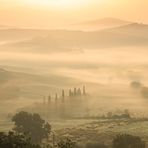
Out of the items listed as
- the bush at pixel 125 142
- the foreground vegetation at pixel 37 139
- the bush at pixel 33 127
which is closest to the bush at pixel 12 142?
the foreground vegetation at pixel 37 139

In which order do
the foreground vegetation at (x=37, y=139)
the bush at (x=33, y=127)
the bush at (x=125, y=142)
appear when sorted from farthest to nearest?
the bush at (x=33, y=127)
the bush at (x=125, y=142)
the foreground vegetation at (x=37, y=139)

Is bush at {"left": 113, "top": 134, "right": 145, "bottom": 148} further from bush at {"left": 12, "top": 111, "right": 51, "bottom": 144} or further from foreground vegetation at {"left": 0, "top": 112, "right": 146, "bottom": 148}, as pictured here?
bush at {"left": 12, "top": 111, "right": 51, "bottom": 144}

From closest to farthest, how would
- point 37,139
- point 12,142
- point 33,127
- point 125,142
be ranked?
1. point 12,142
2. point 125,142
3. point 37,139
4. point 33,127

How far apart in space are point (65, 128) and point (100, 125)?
15455 mm

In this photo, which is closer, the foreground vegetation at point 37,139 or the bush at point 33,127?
the foreground vegetation at point 37,139

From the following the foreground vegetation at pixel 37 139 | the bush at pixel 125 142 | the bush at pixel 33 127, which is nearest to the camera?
the foreground vegetation at pixel 37 139

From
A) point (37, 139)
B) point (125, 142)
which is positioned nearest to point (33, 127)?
point (37, 139)

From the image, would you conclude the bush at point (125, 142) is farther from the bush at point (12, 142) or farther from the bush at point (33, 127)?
the bush at point (12, 142)

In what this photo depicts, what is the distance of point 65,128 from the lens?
194m

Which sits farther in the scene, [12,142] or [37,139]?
[37,139]

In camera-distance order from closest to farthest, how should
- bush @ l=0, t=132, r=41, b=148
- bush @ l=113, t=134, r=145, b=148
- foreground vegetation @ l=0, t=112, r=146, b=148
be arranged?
bush @ l=0, t=132, r=41, b=148 → foreground vegetation @ l=0, t=112, r=146, b=148 → bush @ l=113, t=134, r=145, b=148

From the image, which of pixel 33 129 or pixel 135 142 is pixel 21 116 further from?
pixel 135 142

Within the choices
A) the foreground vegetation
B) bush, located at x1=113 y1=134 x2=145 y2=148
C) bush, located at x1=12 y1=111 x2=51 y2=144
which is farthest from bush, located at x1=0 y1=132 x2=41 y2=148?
bush, located at x1=12 y1=111 x2=51 y2=144

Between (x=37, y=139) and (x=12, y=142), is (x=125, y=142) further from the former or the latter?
(x=12, y=142)
